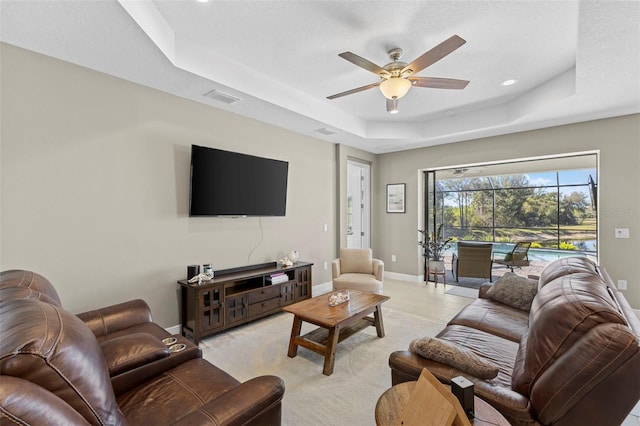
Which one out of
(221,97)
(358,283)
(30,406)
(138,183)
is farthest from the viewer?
(358,283)

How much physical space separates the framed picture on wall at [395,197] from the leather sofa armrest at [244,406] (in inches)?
202

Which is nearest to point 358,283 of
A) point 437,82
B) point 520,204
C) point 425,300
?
point 425,300

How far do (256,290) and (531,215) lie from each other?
274 inches

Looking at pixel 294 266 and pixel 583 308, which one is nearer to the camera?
pixel 583 308

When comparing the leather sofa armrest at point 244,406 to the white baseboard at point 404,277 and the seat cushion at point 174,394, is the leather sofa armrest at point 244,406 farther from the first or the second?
the white baseboard at point 404,277

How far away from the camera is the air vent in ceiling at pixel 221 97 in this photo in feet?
10.5

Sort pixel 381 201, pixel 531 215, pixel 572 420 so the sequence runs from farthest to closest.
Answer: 1. pixel 531 215
2. pixel 381 201
3. pixel 572 420

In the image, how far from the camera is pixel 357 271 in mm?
4484

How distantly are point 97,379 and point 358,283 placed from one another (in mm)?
3298

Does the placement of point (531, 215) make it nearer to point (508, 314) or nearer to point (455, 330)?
point (508, 314)

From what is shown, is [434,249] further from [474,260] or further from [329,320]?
[329,320]

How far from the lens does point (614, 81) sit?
2.87 meters

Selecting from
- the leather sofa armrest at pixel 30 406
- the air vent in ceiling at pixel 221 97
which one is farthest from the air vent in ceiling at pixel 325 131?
the leather sofa armrest at pixel 30 406

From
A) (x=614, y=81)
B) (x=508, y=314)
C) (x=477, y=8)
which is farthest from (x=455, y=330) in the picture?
(x=614, y=81)
